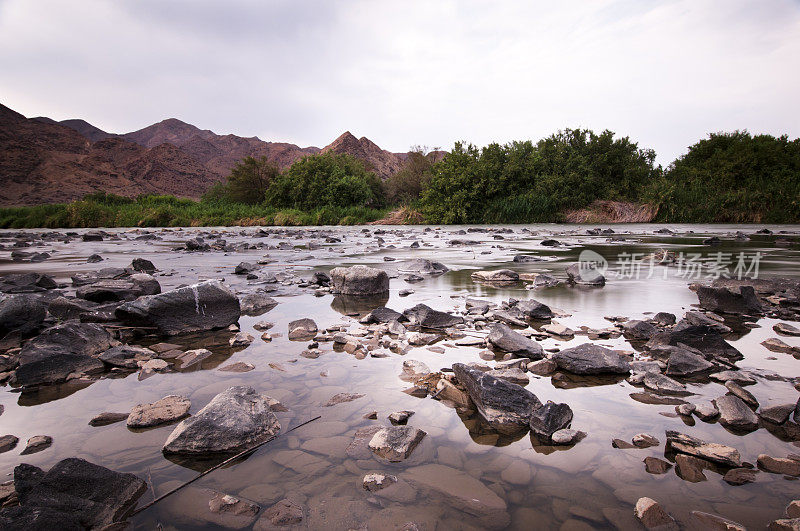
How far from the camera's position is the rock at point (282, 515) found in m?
1.23

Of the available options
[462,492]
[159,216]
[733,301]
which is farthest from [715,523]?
[159,216]

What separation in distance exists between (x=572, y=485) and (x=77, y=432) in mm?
2091

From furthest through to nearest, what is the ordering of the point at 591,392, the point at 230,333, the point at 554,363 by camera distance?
the point at 230,333 → the point at 554,363 → the point at 591,392

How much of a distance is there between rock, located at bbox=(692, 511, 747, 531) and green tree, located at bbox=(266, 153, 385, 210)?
3864cm

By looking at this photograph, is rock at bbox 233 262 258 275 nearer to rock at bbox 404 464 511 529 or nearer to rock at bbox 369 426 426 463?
rock at bbox 369 426 426 463

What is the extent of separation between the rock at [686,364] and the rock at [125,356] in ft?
10.9

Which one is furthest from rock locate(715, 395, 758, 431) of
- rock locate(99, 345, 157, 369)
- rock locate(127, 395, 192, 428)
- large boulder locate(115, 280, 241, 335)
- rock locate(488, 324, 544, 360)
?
large boulder locate(115, 280, 241, 335)

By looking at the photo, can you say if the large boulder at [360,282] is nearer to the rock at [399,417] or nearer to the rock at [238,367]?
the rock at [238,367]

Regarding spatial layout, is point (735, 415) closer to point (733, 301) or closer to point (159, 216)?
point (733, 301)

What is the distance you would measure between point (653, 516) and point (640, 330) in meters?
2.16

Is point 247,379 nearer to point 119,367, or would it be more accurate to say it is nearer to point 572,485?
point 119,367

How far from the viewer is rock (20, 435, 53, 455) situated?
1.62 meters

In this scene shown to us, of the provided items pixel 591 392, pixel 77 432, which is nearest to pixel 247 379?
pixel 77 432

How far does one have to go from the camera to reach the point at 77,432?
5.82 feet
